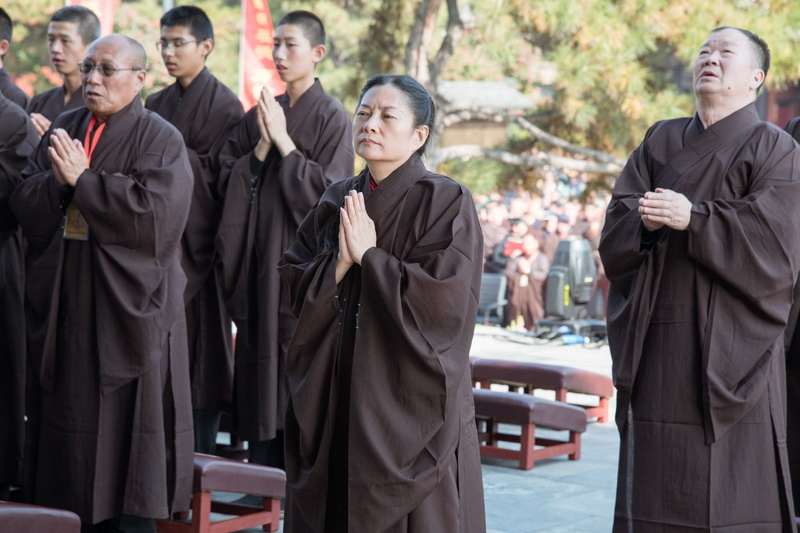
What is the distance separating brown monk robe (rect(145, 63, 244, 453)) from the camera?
18.2 feet

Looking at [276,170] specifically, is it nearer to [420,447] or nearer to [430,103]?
[430,103]

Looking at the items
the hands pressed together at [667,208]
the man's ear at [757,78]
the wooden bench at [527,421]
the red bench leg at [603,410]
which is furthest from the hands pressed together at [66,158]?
the red bench leg at [603,410]

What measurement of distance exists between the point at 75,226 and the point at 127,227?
0.25 meters

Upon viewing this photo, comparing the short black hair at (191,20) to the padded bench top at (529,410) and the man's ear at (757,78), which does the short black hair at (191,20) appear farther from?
the man's ear at (757,78)

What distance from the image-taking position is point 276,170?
17.6 ft

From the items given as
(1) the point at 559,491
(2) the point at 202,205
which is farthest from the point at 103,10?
(1) the point at 559,491

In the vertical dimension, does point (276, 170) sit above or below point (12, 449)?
above

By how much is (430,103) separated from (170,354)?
177 cm

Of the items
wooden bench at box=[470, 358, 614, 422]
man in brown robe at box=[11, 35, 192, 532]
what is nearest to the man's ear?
man in brown robe at box=[11, 35, 192, 532]

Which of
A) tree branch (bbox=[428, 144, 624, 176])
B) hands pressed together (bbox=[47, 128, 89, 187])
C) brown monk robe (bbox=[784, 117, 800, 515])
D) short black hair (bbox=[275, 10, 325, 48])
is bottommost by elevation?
brown monk robe (bbox=[784, 117, 800, 515])

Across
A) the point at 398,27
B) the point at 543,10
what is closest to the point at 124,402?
the point at 543,10

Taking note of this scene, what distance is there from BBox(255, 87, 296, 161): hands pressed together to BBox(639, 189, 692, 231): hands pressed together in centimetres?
208

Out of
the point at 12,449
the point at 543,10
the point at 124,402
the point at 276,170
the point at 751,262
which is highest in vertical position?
the point at 543,10

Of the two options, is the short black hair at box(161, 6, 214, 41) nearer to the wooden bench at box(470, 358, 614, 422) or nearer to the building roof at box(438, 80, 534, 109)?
the wooden bench at box(470, 358, 614, 422)
